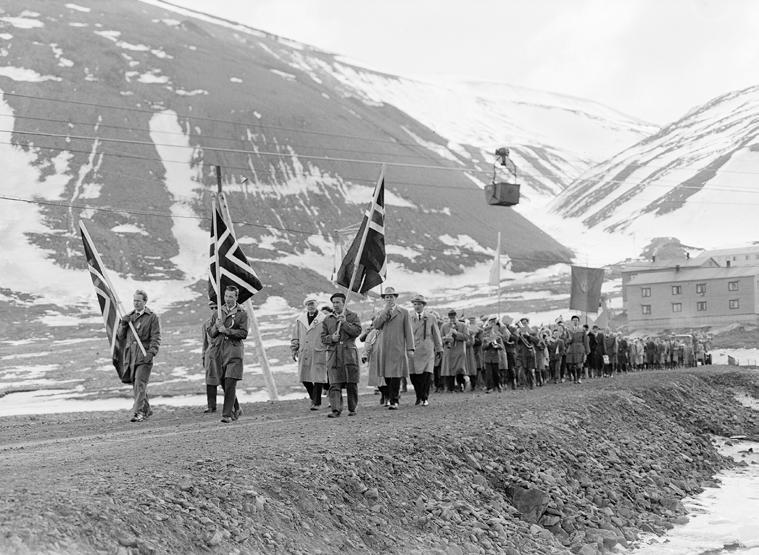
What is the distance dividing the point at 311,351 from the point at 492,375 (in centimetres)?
905

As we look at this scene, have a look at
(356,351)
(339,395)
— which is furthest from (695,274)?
(339,395)

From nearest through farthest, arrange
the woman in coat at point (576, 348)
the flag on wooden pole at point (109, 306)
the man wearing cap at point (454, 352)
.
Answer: the flag on wooden pole at point (109, 306), the man wearing cap at point (454, 352), the woman in coat at point (576, 348)

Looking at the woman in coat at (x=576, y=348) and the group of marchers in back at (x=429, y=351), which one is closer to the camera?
the group of marchers in back at (x=429, y=351)

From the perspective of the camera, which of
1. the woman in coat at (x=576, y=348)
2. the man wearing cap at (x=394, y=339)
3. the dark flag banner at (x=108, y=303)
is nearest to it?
the dark flag banner at (x=108, y=303)

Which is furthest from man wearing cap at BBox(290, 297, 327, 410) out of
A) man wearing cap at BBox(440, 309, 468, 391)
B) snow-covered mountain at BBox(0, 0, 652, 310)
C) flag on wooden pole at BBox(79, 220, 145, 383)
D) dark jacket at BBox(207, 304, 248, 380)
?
snow-covered mountain at BBox(0, 0, 652, 310)

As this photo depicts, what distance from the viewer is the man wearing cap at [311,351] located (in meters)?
18.8

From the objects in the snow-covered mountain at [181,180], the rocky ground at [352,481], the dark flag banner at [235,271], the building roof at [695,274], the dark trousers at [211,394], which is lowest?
the rocky ground at [352,481]

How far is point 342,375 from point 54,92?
533 feet

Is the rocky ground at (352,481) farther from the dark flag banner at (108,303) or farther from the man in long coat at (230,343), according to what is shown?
A: the dark flag banner at (108,303)

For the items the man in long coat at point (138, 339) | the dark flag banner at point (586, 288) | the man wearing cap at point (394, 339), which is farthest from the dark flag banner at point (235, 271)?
the dark flag banner at point (586, 288)

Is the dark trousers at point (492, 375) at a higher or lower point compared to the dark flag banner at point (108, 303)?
lower

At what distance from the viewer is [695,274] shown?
9800 centimetres

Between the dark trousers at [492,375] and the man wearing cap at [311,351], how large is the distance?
809 cm

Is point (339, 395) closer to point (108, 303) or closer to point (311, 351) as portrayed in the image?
point (311, 351)
